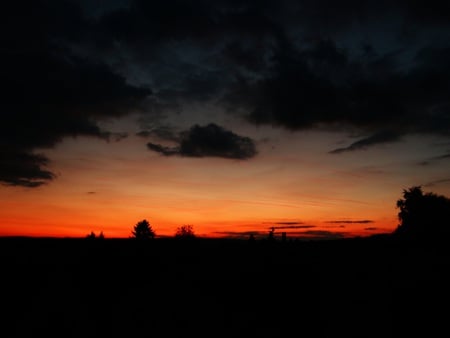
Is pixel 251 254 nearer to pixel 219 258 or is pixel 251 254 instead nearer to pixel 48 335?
pixel 219 258

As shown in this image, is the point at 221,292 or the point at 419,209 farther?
the point at 419,209

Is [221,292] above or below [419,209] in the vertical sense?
below

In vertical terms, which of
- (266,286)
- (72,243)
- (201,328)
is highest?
(72,243)

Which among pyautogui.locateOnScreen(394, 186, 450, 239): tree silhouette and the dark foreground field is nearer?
the dark foreground field

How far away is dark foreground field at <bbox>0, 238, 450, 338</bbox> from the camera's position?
55.7 feet

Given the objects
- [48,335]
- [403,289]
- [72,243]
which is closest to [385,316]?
[403,289]

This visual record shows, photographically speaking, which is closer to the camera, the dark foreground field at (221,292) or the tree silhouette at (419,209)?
the dark foreground field at (221,292)

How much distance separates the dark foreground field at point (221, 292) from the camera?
1698 cm

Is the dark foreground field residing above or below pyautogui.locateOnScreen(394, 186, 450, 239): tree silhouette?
below

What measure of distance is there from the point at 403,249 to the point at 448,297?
1170 cm

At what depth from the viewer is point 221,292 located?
2078cm

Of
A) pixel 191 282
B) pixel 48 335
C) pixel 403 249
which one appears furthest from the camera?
pixel 403 249

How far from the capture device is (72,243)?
32.6 metres

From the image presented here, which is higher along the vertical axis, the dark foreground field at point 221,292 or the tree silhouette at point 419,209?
the tree silhouette at point 419,209
